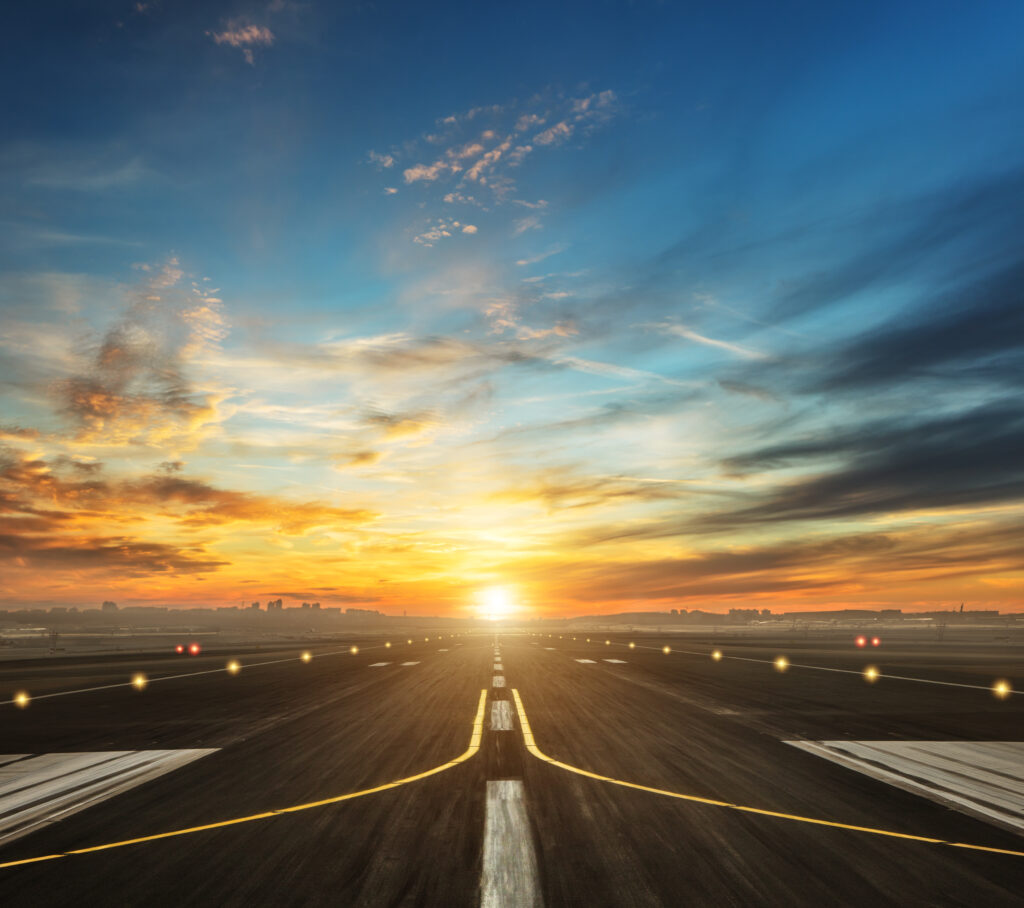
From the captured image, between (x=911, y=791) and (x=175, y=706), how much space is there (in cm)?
1824

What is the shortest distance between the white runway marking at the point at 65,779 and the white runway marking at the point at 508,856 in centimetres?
545

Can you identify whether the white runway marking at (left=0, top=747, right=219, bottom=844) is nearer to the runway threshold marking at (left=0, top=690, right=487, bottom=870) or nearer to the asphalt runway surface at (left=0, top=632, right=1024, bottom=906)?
the asphalt runway surface at (left=0, top=632, right=1024, bottom=906)

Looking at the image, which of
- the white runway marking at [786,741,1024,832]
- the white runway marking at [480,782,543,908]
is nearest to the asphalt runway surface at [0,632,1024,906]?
the white runway marking at [480,782,543,908]

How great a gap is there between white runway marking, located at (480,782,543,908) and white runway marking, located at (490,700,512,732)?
17.6ft

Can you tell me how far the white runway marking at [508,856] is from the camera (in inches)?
218

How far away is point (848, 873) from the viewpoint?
20.3 feet

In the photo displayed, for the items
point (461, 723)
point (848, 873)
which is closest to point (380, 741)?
point (461, 723)

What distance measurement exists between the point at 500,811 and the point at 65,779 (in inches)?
275

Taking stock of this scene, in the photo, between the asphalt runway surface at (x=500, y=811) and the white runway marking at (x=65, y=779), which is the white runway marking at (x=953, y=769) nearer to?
the asphalt runway surface at (x=500, y=811)

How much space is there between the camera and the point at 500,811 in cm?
815

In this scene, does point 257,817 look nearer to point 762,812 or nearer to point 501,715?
point 762,812

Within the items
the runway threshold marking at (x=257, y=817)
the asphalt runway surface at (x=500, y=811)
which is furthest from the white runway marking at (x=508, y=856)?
the runway threshold marking at (x=257, y=817)

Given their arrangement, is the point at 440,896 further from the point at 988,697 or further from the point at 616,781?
the point at 988,697

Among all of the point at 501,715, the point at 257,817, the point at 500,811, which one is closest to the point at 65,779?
the point at 257,817
